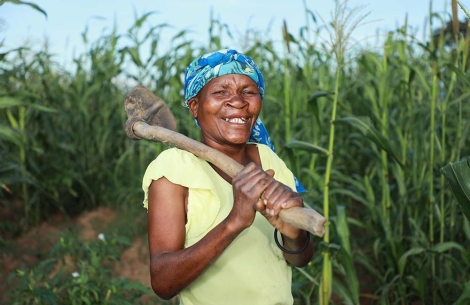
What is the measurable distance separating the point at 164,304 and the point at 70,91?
7.91 ft

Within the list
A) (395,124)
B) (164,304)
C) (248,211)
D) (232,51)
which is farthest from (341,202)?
(248,211)

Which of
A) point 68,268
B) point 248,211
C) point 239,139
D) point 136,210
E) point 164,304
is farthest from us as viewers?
point 136,210

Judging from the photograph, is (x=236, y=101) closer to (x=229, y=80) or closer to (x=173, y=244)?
(x=229, y=80)

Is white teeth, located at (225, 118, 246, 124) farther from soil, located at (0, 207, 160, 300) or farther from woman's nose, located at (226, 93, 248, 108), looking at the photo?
soil, located at (0, 207, 160, 300)

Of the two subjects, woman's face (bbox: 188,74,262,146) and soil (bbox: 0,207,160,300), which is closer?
woman's face (bbox: 188,74,262,146)

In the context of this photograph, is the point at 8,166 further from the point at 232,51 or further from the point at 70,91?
the point at 232,51

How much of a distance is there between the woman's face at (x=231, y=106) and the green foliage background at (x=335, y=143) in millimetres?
736

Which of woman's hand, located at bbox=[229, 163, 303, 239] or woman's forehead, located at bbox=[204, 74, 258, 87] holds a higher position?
woman's forehead, located at bbox=[204, 74, 258, 87]

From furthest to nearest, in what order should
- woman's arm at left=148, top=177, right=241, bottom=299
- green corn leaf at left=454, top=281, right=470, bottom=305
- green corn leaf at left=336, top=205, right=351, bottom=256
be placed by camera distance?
green corn leaf at left=336, top=205, right=351, bottom=256 → green corn leaf at left=454, top=281, right=470, bottom=305 → woman's arm at left=148, top=177, right=241, bottom=299

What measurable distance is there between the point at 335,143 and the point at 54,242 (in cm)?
224

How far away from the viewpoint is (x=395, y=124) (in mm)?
3506

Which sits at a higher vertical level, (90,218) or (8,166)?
(8,166)

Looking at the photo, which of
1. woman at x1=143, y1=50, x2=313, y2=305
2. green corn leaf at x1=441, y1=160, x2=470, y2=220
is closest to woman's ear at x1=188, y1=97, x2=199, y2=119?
woman at x1=143, y1=50, x2=313, y2=305

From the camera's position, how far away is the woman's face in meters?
1.77
